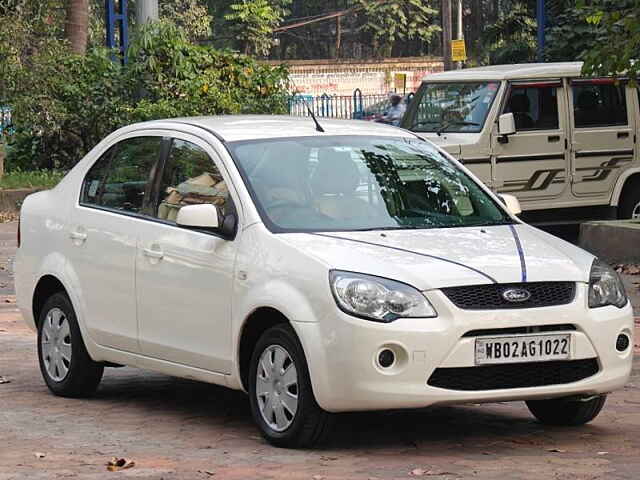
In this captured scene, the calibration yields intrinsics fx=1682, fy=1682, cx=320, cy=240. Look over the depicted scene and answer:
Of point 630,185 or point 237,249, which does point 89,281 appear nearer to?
point 237,249

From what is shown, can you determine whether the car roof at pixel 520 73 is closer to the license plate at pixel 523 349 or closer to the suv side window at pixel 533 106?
the suv side window at pixel 533 106

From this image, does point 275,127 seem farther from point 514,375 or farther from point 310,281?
point 514,375

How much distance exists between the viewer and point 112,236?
8.86 metres

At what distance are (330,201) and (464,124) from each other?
970 centimetres

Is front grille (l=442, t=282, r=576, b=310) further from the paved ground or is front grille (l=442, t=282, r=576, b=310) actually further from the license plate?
the paved ground

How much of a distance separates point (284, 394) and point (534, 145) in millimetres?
10754

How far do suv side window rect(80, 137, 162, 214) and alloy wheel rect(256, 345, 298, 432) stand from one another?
61.0 inches

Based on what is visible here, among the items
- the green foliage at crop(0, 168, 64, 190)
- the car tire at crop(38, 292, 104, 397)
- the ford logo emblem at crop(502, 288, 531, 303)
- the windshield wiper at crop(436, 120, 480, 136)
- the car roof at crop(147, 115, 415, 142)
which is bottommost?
the car tire at crop(38, 292, 104, 397)

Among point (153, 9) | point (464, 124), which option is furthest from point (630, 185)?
point (153, 9)

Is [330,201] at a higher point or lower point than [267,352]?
higher

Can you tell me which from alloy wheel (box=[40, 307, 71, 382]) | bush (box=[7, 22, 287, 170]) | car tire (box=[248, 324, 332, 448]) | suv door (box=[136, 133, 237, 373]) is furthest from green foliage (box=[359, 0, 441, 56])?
car tire (box=[248, 324, 332, 448])

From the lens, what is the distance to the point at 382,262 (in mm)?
7301

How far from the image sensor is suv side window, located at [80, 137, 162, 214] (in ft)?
29.3

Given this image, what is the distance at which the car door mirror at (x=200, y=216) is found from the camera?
7879 millimetres
